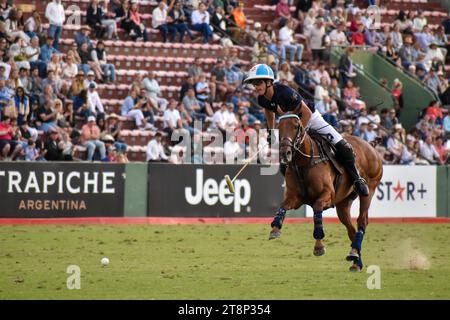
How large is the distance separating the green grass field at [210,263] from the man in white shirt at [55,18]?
23.1 feet

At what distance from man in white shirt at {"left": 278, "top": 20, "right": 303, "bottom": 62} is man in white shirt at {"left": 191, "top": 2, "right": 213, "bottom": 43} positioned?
2495 mm

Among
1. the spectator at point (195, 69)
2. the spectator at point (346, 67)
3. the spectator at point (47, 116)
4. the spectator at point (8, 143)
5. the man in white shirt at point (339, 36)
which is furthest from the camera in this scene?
the man in white shirt at point (339, 36)

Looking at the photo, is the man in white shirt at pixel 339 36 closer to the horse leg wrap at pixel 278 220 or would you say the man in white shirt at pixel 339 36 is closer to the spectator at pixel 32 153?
A: the spectator at pixel 32 153

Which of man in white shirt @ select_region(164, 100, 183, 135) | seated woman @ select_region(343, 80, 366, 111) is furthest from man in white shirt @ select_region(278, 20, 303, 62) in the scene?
man in white shirt @ select_region(164, 100, 183, 135)

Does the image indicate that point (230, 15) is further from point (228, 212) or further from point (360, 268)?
point (360, 268)

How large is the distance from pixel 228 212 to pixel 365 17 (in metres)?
11.9

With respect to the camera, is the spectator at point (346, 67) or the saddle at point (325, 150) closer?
the saddle at point (325, 150)

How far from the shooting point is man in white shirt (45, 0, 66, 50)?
27.5 metres

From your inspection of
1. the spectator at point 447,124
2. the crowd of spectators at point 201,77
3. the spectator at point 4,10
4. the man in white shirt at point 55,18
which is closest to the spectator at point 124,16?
the crowd of spectators at point 201,77

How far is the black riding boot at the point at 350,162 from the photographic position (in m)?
15.4

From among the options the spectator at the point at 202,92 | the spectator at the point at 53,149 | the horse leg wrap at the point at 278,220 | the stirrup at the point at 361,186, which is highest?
the stirrup at the point at 361,186

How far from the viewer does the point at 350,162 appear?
15.5m

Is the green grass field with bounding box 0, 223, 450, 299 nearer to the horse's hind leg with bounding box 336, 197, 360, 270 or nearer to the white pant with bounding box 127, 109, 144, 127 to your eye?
the horse's hind leg with bounding box 336, 197, 360, 270
